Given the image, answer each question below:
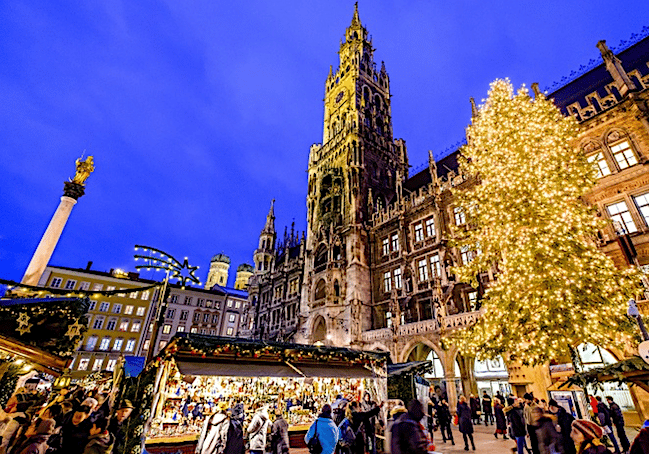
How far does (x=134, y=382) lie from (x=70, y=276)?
50.5m

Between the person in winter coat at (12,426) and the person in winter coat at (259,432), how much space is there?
14.9 feet

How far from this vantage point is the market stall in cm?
938

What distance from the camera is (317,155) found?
40.2 metres

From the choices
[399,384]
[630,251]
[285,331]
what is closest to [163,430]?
[399,384]

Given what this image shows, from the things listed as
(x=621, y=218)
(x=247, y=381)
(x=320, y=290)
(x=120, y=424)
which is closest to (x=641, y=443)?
(x=120, y=424)

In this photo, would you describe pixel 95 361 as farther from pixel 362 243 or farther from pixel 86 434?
pixel 86 434

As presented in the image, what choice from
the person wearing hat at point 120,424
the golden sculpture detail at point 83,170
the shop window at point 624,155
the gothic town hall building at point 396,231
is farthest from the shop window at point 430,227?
the golden sculpture detail at point 83,170

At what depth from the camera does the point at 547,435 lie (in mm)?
5875

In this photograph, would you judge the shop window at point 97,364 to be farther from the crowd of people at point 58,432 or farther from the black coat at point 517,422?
the black coat at point 517,422

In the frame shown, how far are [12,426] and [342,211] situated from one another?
28366 mm

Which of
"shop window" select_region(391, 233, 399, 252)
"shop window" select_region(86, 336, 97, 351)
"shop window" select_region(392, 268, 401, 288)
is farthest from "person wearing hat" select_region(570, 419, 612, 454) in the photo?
"shop window" select_region(86, 336, 97, 351)

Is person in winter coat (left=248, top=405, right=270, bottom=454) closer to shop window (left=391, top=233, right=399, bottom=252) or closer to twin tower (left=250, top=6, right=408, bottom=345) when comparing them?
twin tower (left=250, top=6, right=408, bottom=345)

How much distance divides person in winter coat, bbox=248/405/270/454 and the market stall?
3.71 feet

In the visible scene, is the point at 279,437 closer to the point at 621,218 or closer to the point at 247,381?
the point at 247,381
